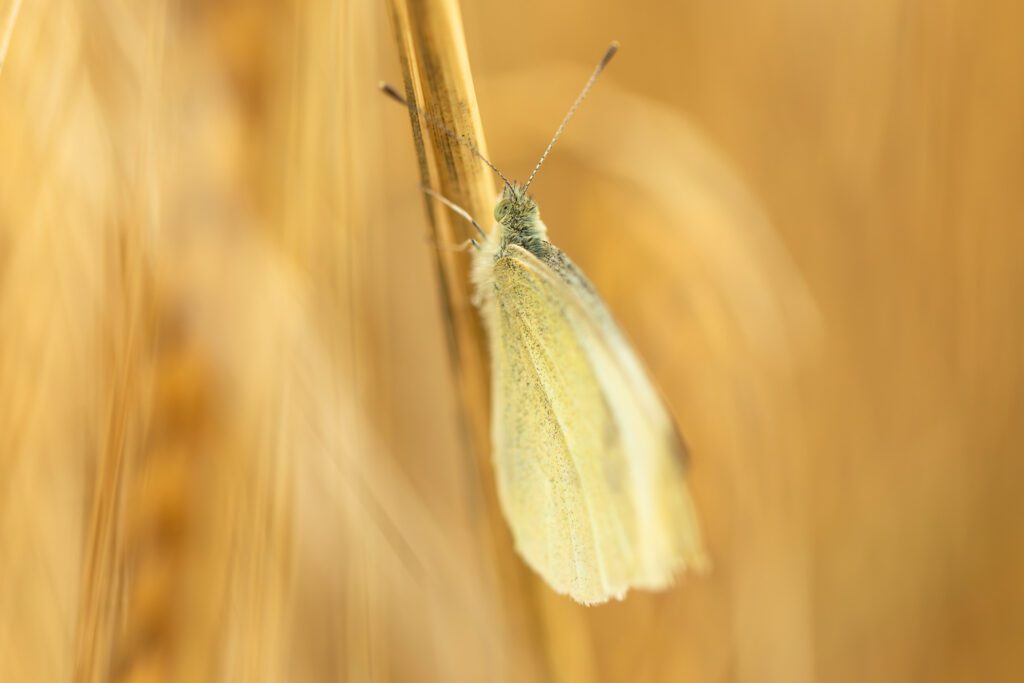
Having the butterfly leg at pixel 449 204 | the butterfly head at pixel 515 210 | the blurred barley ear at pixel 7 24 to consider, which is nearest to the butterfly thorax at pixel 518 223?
the butterfly head at pixel 515 210

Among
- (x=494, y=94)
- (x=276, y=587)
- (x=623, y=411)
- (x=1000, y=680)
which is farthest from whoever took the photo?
(x=1000, y=680)

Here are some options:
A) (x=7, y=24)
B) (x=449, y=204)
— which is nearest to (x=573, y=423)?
(x=449, y=204)

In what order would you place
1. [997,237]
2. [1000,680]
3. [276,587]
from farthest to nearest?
1. [1000,680]
2. [997,237]
3. [276,587]

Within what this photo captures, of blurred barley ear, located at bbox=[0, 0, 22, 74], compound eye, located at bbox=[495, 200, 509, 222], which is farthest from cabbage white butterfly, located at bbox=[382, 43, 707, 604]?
blurred barley ear, located at bbox=[0, 0, 22, 74]

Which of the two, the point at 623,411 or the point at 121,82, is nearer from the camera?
the point at 121,82

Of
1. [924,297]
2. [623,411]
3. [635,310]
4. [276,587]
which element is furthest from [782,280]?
[276,587]

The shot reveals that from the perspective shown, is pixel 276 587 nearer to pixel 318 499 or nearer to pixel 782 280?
pixel 318 499

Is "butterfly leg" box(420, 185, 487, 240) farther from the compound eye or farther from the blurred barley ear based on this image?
the blurred barley ear

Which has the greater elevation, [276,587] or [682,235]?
[682,235]
